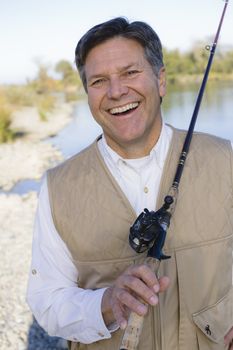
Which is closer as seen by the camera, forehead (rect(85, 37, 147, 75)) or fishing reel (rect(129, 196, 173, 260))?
fishing reel (rect(129, 196, 173, 260))

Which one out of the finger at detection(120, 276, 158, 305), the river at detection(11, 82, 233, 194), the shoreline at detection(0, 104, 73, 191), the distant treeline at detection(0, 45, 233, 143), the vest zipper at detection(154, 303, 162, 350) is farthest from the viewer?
the distant treeline at detection(0, 45, 233, 143)

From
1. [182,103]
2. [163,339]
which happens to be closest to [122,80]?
[163,339]

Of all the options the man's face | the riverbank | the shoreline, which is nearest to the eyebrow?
the man's face

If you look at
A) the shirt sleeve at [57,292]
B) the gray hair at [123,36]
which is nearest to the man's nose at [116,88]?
the gray hair at [123,36]

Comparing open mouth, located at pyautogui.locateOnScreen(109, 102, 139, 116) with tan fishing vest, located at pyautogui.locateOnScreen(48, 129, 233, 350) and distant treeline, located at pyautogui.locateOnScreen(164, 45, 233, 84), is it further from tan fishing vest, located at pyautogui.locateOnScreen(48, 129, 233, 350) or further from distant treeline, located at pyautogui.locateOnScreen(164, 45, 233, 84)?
distant treeline, located at pyautogui.locateOnScreen(164, 45, 233, 84)

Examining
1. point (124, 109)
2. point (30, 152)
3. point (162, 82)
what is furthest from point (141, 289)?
point (30, 152)

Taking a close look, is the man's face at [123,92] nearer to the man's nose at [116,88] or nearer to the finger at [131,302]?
the man's nose at [116,88]

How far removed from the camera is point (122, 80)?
1703 millimetres

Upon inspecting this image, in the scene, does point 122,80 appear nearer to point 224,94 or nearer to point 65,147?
point 65,147

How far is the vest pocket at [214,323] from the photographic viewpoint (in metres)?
1.66

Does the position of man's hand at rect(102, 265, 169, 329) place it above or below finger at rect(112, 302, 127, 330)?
above

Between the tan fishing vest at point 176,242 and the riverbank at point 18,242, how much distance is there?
2.79 meters

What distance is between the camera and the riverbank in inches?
175

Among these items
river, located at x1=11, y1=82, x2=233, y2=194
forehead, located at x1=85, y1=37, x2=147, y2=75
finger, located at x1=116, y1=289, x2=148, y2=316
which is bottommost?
river, located at x1=11, y1=82, x2=233, y2=194
